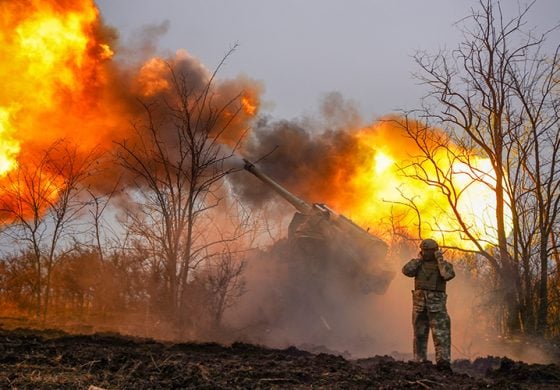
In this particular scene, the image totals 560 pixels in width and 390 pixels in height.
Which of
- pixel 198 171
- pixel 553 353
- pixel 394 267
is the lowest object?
pixel 553 353

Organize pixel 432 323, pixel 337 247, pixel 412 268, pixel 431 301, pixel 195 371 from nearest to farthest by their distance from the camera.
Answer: pixel 195 371
pixel 432 323
pixel 431 301
pixel 412 268
pixel 337 247

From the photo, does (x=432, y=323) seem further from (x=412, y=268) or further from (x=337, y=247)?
(x=337, y=247)

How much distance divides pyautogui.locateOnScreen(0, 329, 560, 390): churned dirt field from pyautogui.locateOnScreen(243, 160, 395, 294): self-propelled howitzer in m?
11.1

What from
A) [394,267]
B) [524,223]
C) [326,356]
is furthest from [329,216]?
[326,356]

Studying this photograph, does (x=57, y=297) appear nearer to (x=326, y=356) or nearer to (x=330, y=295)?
(x=330, y=295)

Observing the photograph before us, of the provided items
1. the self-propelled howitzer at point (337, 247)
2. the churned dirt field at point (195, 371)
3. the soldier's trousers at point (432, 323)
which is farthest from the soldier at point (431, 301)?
the self-propelled howitzer at point (337, 247)

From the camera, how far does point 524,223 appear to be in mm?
15555

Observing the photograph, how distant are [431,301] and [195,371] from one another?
5.34 m

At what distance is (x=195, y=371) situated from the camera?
6.24 meters

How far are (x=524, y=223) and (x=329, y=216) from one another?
6.82 meters

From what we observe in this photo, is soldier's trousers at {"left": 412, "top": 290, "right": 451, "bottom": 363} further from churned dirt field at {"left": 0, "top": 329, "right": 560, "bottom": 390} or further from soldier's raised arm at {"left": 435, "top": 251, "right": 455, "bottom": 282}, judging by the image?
churned dirt field at {"left": 0, "top": 329, "right": 560, "bottom": 390}

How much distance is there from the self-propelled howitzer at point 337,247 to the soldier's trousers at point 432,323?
376 inches

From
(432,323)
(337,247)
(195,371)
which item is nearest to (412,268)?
(432,323)

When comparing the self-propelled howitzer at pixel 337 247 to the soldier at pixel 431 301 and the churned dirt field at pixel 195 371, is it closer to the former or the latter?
the soldier at pixel 431 301
